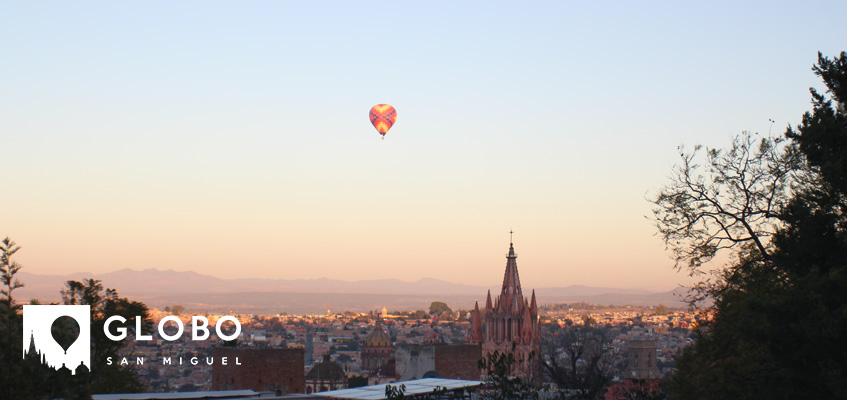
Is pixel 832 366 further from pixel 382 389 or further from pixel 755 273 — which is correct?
pixel 382 389

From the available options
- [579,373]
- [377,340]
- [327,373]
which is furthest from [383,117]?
[377,340]

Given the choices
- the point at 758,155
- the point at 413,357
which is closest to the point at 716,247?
the point at 758,155

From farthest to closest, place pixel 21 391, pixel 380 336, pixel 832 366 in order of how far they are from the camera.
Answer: pixel 380 336
pixel 832 366
pixel 21 391

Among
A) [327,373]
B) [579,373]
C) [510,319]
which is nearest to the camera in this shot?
[579,373]

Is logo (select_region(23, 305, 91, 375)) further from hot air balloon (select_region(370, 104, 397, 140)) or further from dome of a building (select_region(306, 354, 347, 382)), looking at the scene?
dome of a building (select_region(306, 354, 347, 382))

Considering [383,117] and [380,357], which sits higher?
[383,117]

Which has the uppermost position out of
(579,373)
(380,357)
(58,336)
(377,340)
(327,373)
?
(58,336)

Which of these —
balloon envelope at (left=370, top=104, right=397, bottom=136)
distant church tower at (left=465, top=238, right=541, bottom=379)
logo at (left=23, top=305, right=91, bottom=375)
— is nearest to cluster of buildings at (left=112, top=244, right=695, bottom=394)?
distant church tower at (left=465, top=238, right=541, bottom=379)

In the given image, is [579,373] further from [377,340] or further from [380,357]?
[377,340]
